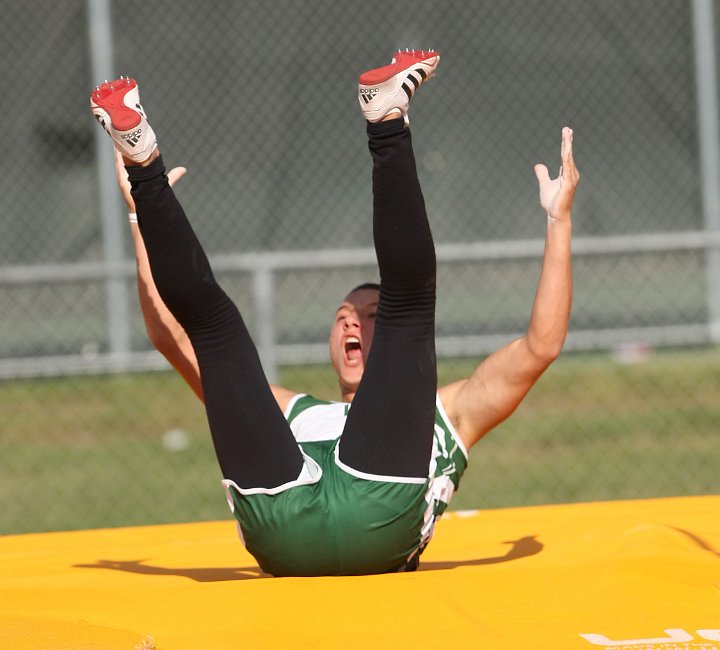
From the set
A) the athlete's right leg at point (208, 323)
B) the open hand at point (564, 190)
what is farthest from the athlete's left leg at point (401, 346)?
the open hand at point (564, 190)

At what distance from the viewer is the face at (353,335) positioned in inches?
118

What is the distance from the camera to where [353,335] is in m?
3.01

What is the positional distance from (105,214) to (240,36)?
1.36m

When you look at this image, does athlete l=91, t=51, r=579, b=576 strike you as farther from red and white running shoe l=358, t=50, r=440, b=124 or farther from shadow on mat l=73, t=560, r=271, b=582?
shadow on mat l=73, t=560, r=271, b=582

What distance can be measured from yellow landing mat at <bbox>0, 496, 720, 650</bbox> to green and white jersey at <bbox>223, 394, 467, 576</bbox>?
0.23 feet

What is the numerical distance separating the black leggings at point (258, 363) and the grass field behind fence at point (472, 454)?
3.37 metres

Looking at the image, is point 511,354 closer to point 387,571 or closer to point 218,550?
point 387,571

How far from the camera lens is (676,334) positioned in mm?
6359

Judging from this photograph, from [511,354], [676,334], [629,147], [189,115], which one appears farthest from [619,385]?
[511,354]

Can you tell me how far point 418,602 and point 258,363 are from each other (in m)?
0.58

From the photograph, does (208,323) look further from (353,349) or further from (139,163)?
(353,349)

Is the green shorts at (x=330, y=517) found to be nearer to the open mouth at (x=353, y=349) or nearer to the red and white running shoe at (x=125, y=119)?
the open mouth at (x=353, y=349)

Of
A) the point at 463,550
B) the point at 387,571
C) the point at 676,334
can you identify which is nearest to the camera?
the point at 387,571

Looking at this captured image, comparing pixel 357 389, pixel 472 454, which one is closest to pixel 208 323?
pixel 357 389
